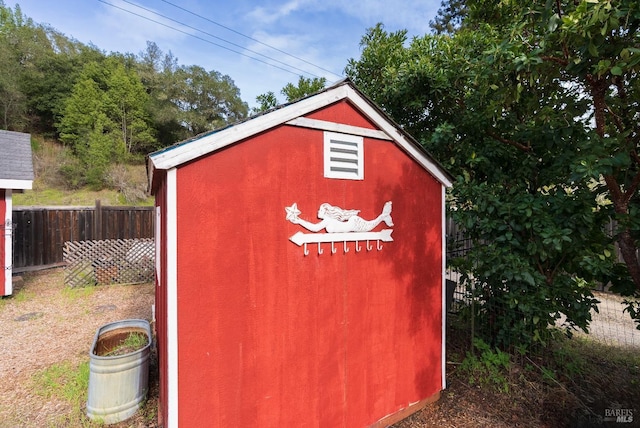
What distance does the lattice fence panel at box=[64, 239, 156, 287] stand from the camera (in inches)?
344

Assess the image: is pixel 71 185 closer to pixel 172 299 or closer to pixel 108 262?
pixel 108 262

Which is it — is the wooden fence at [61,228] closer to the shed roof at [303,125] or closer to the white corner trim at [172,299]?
the shed roof at [303,125]

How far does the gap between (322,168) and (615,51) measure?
9.70 feet

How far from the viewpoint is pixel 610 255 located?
3.80m

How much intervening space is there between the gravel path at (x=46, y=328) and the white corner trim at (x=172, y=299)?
93.2 inches

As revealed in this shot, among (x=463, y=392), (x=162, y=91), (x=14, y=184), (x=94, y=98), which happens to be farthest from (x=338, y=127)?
(x=162, y=91)

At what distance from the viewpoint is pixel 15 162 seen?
8008 millimetres

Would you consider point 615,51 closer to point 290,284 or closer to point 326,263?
point 326,263

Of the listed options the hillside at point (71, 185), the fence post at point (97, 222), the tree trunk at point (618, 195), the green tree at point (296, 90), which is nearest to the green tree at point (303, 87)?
the green tree at point (296, 90)

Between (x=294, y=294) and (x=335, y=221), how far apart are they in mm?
811

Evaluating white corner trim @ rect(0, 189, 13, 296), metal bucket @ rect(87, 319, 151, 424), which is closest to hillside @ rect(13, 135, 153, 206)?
white corner trim @ rect(0, 189, 13, 296)

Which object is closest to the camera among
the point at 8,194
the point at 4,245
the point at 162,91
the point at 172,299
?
the point at 172,299

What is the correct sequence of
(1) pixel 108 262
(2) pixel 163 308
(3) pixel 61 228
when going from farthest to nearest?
(3) pixel 61 228, (1) pixel 108 262, (2) pixel 163 308

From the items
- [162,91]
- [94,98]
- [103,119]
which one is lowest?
[103,119]
